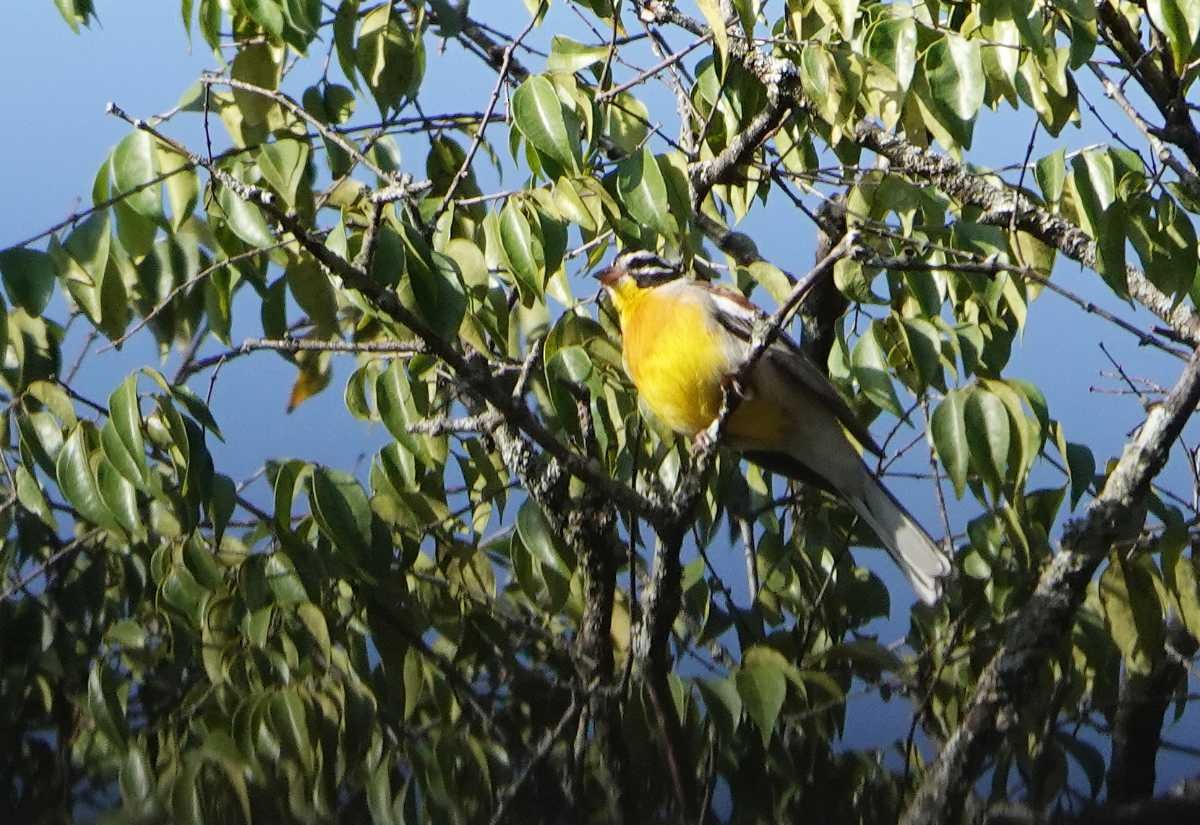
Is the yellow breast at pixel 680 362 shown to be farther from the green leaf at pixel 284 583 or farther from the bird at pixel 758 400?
the green leaf at pixel 284 583

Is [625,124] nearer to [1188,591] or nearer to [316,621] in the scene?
[316,621]

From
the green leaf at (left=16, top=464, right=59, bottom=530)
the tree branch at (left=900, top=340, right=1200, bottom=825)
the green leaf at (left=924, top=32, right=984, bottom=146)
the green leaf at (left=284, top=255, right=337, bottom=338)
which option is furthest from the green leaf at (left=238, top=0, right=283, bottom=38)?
the tree branch at (left=900, top=340, right=1200, bottom=825)

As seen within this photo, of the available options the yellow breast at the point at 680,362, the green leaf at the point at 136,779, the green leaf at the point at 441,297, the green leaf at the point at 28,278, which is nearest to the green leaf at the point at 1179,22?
the green leaf at the point at 441,297

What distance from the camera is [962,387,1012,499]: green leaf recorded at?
1635 mm

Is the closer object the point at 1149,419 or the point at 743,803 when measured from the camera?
the point at 1149,419

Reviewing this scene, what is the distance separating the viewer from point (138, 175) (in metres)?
1.62

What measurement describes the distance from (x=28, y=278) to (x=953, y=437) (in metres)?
1.12

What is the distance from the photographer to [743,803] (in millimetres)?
2049

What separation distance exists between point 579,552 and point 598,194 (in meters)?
0.62

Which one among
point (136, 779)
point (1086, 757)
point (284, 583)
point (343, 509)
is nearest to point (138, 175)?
point (343, 509)

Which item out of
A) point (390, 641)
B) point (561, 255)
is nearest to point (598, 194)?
point (561, 255)

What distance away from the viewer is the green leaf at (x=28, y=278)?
1535 millimetres

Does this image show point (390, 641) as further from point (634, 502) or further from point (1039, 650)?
point (1039, 650)

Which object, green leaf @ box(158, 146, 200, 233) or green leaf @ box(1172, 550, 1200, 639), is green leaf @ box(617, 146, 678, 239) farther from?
green leaf @ box(1172, 550, 1200, 639)
